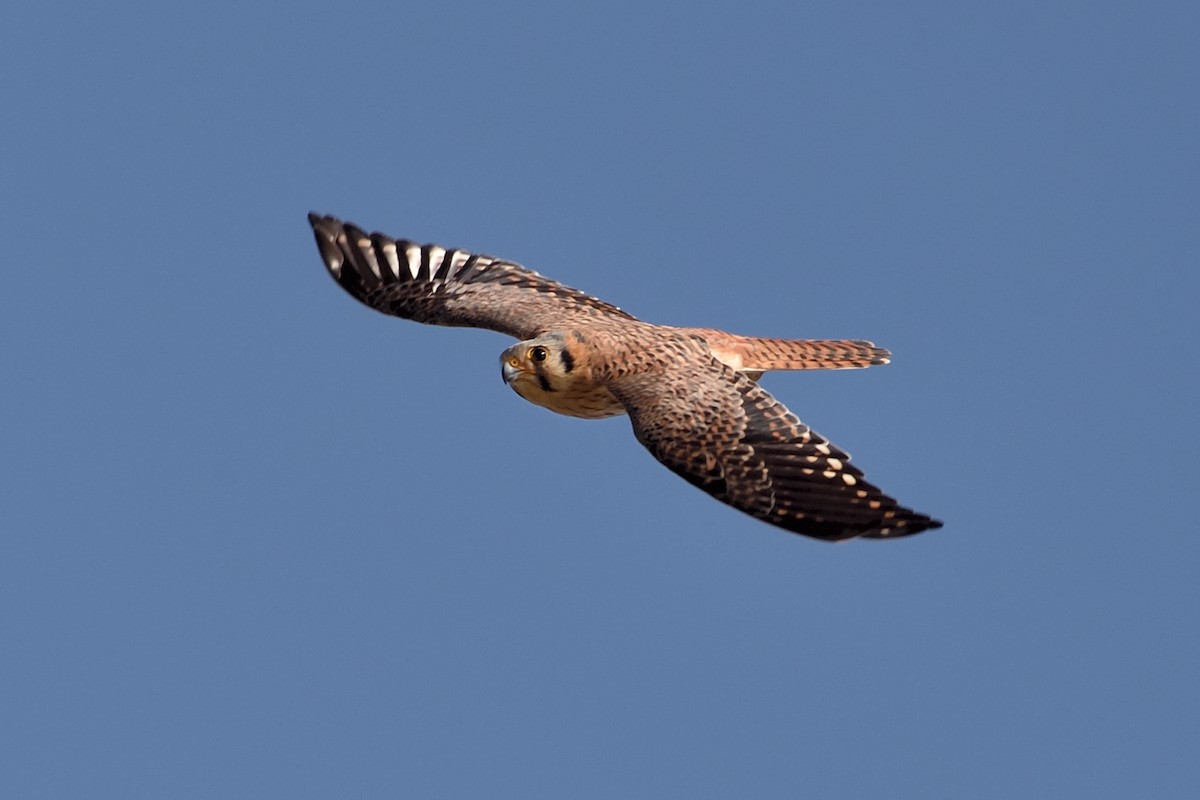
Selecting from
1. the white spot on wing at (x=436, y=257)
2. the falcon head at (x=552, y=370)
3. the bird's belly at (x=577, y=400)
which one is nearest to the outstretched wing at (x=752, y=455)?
the falcon head at (x=552, y=370)

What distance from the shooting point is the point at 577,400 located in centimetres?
1480

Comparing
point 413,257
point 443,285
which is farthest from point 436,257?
point 443,285

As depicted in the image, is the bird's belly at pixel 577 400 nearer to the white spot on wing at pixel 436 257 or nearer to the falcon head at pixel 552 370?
the falcon head at pixel 552 370

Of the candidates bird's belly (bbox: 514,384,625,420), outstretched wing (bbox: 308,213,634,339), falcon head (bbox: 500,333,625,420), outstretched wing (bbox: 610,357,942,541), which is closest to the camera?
outstretched wing (bbox: 610,357,942,541)

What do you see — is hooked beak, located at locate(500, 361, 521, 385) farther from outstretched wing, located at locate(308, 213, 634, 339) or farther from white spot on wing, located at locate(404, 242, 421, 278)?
white spot on wing, located at locate(404, 242, 421, 278)

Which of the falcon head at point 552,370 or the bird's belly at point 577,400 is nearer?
the falcon head at point 552,370

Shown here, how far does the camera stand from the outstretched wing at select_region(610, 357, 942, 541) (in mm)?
12570

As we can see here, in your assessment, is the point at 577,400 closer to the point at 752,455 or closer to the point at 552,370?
the point at 552,370

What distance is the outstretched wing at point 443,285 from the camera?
15.8 metres

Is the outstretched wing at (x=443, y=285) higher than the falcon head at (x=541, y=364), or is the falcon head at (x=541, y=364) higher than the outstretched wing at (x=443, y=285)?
the outstretched wing at (x=443, y=285)

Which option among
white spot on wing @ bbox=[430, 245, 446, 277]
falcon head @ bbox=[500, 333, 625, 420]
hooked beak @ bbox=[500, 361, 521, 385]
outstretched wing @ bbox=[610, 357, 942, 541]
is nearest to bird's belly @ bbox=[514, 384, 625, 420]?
falcon head @ bbox=[500, 333, 625, 420]

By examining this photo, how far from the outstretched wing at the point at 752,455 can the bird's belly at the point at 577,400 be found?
0.51 meters

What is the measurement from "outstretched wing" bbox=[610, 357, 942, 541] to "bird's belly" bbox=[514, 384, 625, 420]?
0.51 metres

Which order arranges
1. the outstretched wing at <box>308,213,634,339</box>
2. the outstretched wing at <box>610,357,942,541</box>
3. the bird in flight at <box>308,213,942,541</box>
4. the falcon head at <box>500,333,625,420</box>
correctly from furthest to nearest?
1. the outstretched wing at <box>308,213,634,339</box>
2. the falcon head at <box>500,333,625,420</box>
3. the bird in flight at <box>308,213,942,541</box>
4. the outstretched wing at <box>610,357,942,541</box>
